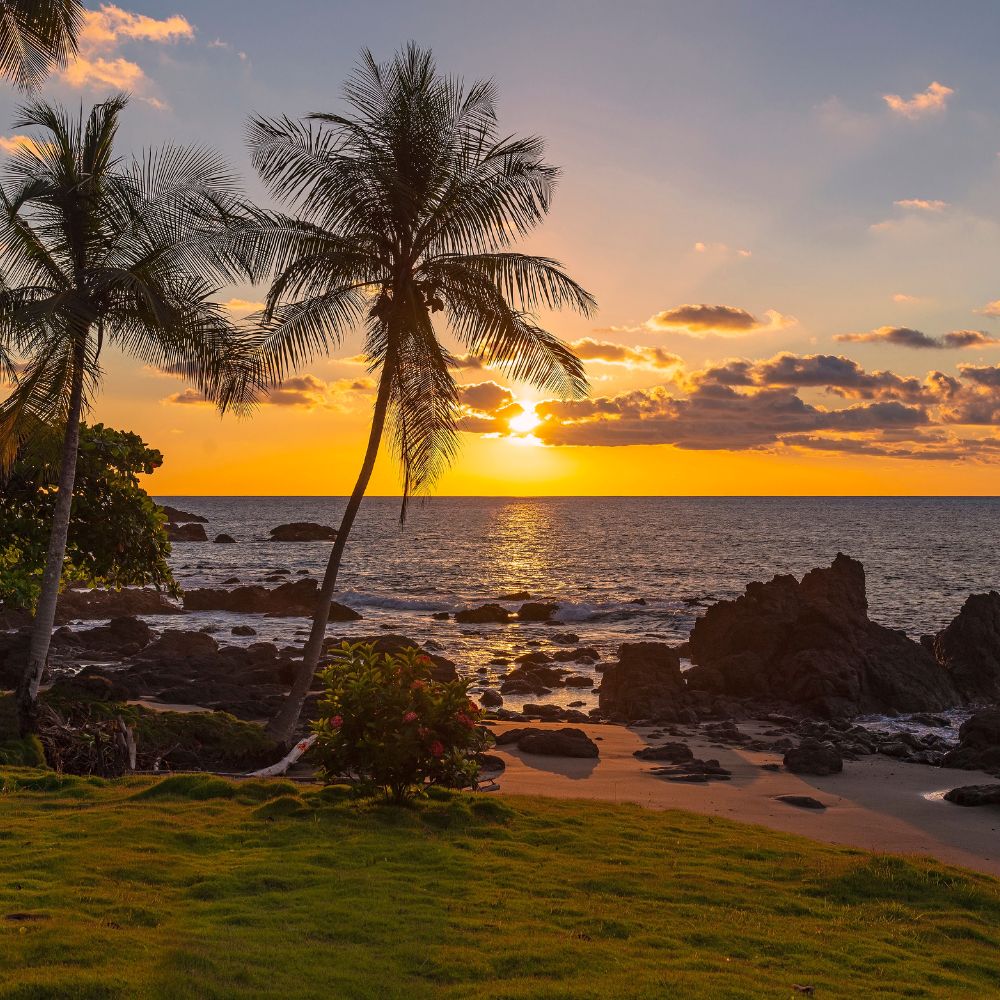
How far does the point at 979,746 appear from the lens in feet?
72.6

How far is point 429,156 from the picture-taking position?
17.5 m

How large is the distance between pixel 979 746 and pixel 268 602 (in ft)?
134

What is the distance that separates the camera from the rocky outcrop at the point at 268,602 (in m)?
54.0

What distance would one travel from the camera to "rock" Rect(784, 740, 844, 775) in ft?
65.6

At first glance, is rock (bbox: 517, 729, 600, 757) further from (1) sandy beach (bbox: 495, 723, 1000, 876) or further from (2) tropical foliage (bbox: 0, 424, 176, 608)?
(2) tropical foliage (bbox: 0, 424, 176, 608)

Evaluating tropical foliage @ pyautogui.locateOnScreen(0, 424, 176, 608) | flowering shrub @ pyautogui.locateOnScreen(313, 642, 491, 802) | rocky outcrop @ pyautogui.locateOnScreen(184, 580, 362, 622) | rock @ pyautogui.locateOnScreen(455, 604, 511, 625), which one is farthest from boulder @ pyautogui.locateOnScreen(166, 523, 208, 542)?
flowering shrub @ pyautogui.locateOnScreen(313, 642, 491, 802)

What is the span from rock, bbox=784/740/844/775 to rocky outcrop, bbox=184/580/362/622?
36.0 metres

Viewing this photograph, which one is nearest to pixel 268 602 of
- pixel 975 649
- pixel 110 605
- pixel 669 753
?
pixel 110 605

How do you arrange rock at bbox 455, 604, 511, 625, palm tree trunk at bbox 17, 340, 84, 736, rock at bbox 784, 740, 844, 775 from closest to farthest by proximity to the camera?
palm tree trunk at bbox 17, 340, 84, 736 < rock at bbox 784, 740, 844, 775 < rock at bbox 455, 604, 511, 625

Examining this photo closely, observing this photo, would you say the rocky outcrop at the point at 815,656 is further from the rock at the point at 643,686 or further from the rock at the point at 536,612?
the rock at the point at 536,612

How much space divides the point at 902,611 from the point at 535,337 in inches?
1796

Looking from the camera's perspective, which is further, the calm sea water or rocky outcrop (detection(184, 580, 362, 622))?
rocky outcrop (detection(184, 580, 362, 622))

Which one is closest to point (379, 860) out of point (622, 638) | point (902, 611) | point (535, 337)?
point (535, 337)

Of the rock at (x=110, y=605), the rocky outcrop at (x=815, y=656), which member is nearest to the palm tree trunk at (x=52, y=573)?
the rocky outcrop at (x=815, y=656)
